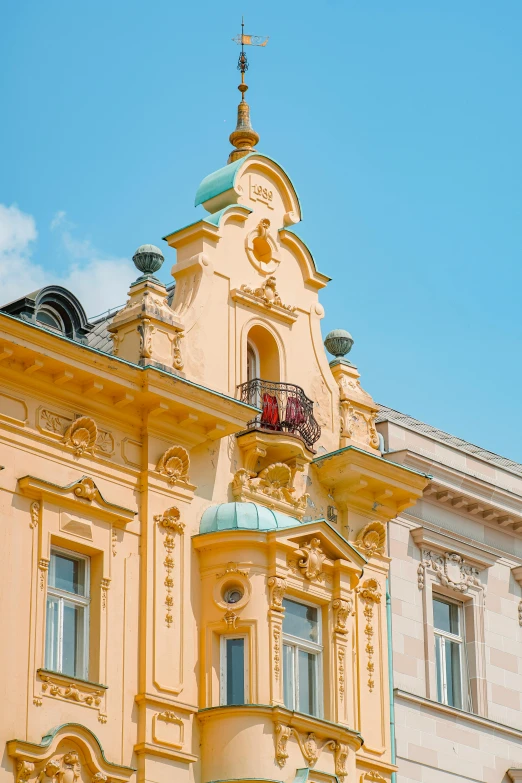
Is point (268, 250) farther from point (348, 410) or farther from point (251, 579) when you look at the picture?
point (251, 579)

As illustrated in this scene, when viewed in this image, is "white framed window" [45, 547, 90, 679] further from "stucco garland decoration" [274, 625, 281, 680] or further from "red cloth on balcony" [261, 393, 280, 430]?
"red cloth on balcony" [261, 393, 280, 430]

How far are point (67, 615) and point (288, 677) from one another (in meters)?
3.68

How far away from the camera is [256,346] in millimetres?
32812

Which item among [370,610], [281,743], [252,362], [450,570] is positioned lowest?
[281,743]

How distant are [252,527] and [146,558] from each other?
1.75 m

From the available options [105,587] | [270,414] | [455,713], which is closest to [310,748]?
[105,587]

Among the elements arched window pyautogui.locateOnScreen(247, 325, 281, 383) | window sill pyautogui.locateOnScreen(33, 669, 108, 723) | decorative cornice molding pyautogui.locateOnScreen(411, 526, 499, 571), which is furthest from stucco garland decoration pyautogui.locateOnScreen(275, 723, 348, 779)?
arched window pyautogui.locateOnScreen(247, 325, 281, 383)

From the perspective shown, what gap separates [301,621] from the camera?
30.3 metres

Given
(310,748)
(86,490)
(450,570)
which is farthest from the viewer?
(450,570)

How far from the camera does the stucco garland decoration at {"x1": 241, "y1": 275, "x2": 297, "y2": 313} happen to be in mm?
32375

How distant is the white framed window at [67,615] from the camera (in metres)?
27.8

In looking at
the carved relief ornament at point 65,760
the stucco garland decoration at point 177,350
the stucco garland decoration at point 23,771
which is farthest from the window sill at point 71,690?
the stucco garland decoration at point 177,350

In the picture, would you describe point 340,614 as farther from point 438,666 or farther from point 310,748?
point 438,666

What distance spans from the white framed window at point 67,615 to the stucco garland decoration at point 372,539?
5661 millimetres
